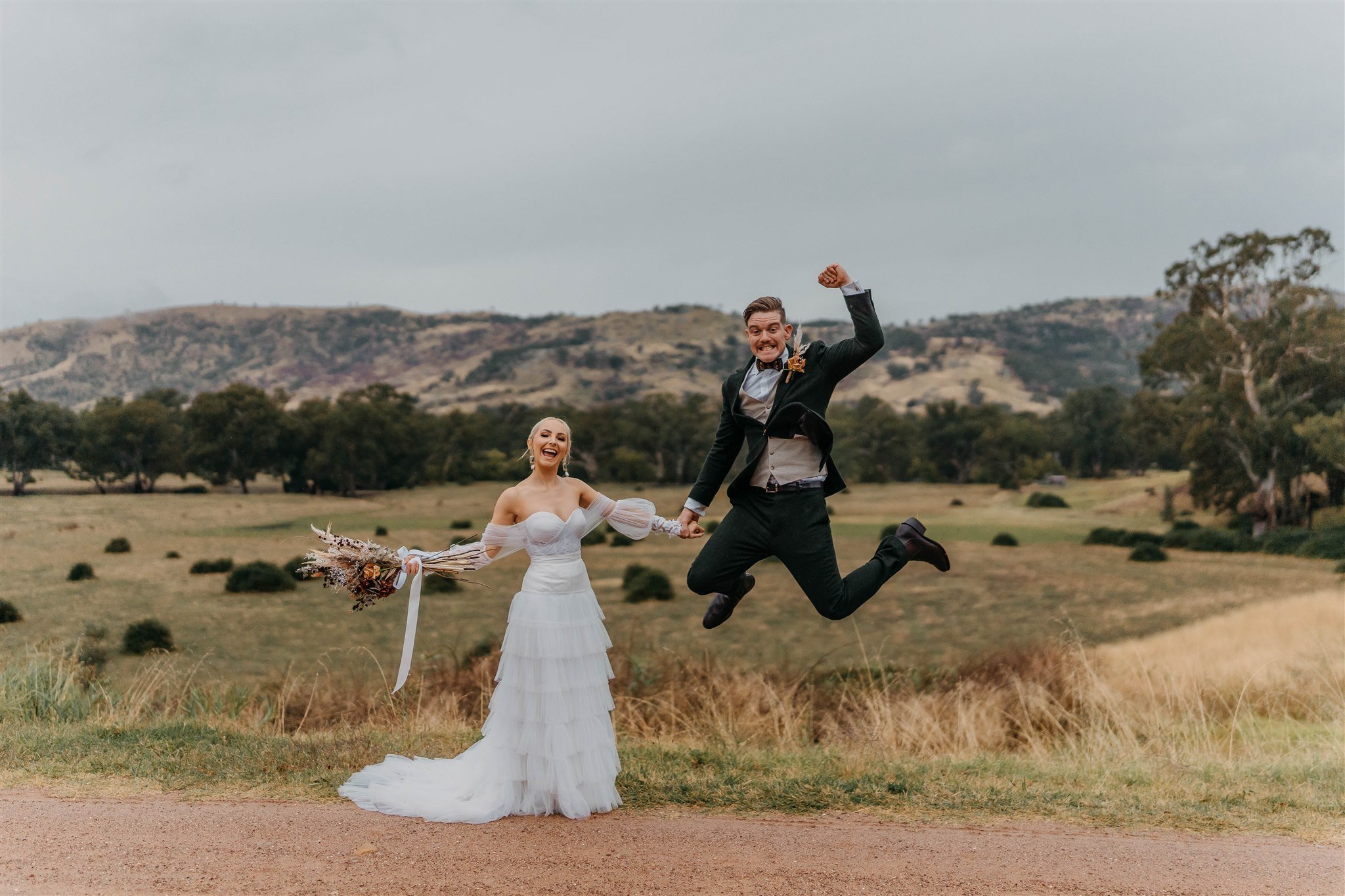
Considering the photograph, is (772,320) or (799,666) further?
(799,666)

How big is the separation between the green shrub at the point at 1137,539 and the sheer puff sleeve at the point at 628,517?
56481mm

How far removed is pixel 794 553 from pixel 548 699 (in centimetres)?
190

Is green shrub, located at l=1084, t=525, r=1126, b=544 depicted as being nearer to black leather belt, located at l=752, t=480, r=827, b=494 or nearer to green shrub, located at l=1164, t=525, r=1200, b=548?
green shrub, located at l=1164, t=525, r=1200, b=548

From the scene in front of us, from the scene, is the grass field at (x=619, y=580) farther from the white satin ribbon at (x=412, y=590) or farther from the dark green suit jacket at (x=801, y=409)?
the dark green suit jacket at (x=801, y=409)

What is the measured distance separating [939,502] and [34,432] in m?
59.3

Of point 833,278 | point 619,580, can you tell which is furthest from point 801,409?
point 619,580

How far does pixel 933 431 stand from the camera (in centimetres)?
7712

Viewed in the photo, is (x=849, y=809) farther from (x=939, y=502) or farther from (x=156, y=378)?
(x=156, y=378)

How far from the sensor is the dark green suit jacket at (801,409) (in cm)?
591

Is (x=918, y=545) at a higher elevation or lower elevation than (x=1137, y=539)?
higher

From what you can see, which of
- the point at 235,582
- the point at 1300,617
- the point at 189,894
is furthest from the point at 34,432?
the point at 1300,617

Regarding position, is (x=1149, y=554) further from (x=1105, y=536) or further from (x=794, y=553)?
(x=794, y=553)

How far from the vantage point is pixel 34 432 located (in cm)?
4753

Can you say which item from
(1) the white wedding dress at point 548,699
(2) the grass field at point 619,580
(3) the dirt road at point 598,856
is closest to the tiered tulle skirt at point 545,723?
(1) the white wedding dress at point 548,699
